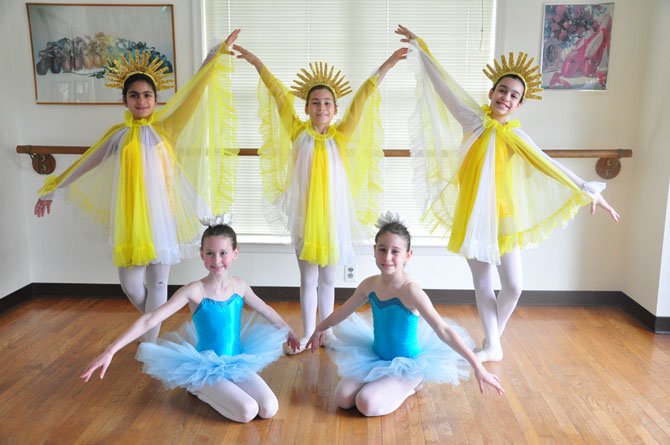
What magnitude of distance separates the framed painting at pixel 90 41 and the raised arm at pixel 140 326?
1.65 m

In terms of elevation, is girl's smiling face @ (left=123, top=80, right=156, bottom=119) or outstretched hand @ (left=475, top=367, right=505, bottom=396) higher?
girl's smiling face @ (left=123, top=80, right=156, bottom=119)

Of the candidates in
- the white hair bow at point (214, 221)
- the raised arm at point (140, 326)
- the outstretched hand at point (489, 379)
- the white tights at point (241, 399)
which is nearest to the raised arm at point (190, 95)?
the white hair bow at point (214, 221)

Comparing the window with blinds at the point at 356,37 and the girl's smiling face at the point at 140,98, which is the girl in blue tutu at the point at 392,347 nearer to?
the window with blinds at the point at 356,37

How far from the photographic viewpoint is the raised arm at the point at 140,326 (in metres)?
2.03

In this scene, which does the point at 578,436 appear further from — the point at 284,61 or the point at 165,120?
the point at 284,61

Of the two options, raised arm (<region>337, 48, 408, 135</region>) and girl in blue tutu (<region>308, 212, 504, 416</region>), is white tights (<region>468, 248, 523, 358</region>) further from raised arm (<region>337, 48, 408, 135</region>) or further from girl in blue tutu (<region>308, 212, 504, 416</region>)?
raised arm (<region>337, 48, 408, 135</region>)

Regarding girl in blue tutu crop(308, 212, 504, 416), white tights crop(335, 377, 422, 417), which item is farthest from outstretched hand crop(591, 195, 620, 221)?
white tights crop(335, 377, 422, 417)

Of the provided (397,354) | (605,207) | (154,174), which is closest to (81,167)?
(154,174)

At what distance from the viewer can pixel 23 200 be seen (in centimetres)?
367

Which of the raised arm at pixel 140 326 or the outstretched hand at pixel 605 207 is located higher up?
the outstretched hand at pixel 605 207

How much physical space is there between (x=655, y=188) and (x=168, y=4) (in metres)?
3.16

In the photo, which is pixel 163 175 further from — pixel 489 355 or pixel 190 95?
pixel 489 355

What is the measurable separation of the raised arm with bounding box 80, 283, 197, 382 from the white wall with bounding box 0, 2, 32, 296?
163cm

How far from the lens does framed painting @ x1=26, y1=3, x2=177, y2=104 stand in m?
3.46
